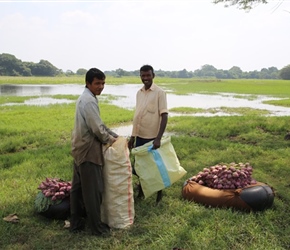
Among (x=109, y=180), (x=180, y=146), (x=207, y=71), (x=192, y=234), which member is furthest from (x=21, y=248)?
(x=207, y=71)

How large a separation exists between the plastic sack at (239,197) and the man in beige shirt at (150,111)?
2.00ft

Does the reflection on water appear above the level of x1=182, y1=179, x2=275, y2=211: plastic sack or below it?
below

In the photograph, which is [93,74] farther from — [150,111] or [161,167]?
[161,167]

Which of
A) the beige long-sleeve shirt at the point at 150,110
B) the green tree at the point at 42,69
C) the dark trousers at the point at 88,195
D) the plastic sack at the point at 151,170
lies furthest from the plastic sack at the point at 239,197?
the green tree at the point at 42,69

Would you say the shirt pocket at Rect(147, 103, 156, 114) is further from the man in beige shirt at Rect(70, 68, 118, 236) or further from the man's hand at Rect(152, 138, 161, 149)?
the man in beige shirt at Rect(70, 68, 118, 236)

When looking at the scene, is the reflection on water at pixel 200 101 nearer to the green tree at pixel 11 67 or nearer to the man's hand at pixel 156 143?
the man's hand at pixel 156 143

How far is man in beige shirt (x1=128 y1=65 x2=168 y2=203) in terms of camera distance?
3884mm

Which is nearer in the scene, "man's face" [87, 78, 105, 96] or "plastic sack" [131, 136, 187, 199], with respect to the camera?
"man's face" [87, 78, 105, 96]

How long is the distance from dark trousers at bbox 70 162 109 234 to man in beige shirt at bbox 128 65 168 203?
36.0 inches

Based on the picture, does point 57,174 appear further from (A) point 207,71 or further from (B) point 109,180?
(A) point 207,71

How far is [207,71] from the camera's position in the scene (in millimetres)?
150250

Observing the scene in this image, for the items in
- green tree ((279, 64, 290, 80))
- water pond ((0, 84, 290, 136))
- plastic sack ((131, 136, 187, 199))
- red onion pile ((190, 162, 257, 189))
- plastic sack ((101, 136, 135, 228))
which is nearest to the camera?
plastic sack ((101, 136, 135, 228))

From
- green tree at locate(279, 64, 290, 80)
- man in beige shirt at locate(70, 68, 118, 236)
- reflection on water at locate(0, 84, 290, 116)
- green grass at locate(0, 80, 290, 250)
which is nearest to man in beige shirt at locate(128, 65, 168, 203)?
green grass at locate(0, 80, 290, 250)

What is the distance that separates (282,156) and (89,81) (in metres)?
4.85
